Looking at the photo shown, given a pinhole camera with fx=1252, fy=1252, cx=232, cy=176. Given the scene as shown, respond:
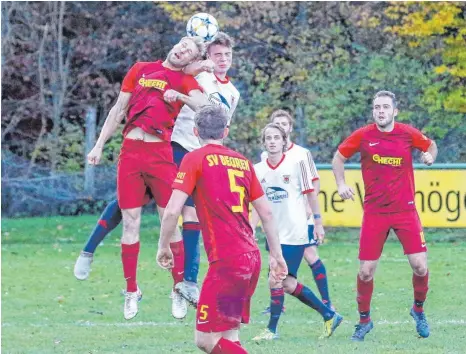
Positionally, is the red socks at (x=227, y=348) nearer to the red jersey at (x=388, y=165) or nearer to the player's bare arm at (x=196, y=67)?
the player's bare arm at (x=196, y=67)

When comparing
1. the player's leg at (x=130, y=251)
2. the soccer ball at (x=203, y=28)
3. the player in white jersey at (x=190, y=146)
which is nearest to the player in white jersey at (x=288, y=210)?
the player in white jersey at (x=190, y=146)

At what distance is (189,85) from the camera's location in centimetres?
1045

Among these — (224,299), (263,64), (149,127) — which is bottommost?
(224,299)

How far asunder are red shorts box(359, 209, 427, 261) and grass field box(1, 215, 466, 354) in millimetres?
877

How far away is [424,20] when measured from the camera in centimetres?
2586

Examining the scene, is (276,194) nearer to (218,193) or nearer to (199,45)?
(199,45)

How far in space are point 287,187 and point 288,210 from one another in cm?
23

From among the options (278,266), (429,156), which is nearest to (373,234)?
(429,156)

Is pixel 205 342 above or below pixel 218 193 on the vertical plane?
below

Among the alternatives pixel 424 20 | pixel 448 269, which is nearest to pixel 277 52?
pixel 424 20

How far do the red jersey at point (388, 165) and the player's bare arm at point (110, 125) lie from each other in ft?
8.04

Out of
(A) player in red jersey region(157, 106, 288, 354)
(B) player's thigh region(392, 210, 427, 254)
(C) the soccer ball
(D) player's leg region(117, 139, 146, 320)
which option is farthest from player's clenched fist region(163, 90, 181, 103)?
(B) player's thigh region(392, 210, 427, 254)

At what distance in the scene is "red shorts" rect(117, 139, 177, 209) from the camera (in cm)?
1064

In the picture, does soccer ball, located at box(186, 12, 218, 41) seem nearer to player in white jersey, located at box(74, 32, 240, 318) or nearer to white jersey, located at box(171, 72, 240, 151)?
player in white jersey, located at box(74, 32, 240, 318)
